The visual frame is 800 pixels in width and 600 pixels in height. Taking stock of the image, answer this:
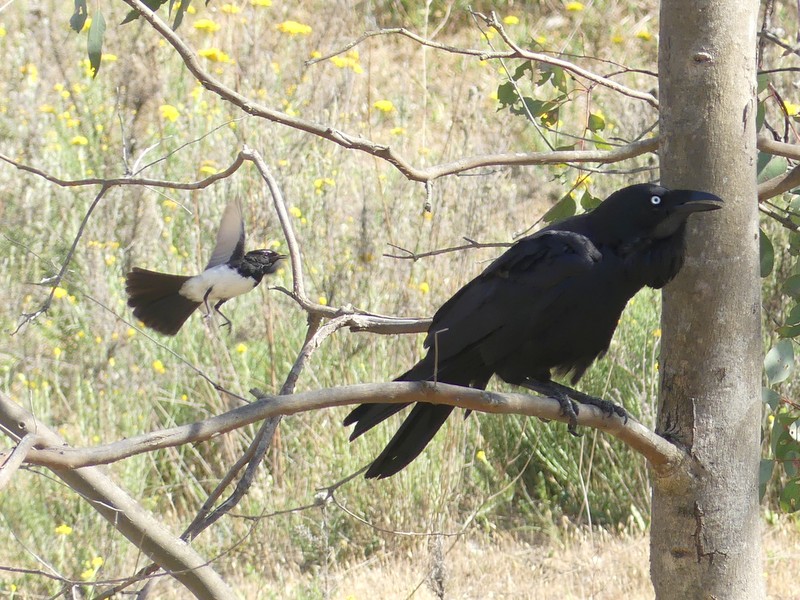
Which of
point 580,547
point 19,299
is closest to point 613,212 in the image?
point 580,547

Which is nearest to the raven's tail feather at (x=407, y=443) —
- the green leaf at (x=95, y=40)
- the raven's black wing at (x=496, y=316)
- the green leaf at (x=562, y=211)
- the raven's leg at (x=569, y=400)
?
the raven's black wing at (x=496, y=316)

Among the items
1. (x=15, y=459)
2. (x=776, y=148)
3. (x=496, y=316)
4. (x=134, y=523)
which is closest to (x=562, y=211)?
(x=496, y=316)

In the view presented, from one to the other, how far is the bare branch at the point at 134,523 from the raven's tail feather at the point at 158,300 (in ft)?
4.14

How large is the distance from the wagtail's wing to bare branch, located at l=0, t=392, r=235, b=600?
1.19 metres

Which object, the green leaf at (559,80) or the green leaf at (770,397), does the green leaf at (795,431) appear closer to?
the green leaf at (770,397)

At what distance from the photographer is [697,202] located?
2.25m

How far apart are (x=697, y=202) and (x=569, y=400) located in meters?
0.55

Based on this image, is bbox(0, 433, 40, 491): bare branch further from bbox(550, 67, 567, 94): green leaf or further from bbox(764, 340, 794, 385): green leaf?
bbox(550, 67, 567, 94): green leaf

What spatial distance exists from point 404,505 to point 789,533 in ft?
5.42

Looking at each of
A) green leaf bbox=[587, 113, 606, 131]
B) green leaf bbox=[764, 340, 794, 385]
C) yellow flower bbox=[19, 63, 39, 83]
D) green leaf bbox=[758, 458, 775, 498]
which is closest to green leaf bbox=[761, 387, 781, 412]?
green leaf bbox=[764, 340, 794, 385]

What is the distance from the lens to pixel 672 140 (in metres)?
2.32

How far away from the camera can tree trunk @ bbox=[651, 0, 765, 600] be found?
7.30ft

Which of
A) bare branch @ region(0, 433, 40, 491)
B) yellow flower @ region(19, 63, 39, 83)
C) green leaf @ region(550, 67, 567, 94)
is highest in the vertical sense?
yellow flower @ region(19, 63, 39, 83)

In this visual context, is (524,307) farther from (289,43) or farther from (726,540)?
(289,43)
